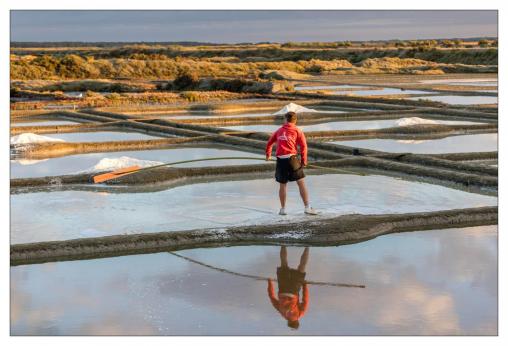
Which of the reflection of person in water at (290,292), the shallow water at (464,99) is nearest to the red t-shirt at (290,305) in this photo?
the reflection of person in water at (290,292)

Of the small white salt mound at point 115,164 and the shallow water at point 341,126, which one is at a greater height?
the small white salt mound at point 115,164

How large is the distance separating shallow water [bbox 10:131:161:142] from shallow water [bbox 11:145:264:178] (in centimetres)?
161

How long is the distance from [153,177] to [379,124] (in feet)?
21.8

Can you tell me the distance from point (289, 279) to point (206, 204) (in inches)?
89.5

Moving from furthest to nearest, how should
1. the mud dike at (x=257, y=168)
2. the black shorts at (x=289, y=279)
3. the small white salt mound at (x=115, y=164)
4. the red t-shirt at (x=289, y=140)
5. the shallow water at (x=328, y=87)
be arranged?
the shallow water at (x=328, y=87) → the small white salt mound at (x=115, y=164) → the red t-shirt at (x=289, y=140) → the mud dike at (x=257, y=168) → the black shorts at (x=289, y=279)

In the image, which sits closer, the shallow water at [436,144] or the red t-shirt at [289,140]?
the red t-shirt at [289,140]

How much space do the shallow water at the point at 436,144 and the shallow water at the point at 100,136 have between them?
10.1 feet

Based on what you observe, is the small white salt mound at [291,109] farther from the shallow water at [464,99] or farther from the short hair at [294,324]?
the short hair at [294,324]

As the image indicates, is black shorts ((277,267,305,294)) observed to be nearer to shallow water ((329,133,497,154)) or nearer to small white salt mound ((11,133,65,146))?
shallow water ((329,133,497,154))

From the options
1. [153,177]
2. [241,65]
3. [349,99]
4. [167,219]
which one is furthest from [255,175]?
[241,65]

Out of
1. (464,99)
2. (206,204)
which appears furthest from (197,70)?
(206,204)

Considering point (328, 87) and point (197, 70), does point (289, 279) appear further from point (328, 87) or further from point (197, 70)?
point (197, 70)

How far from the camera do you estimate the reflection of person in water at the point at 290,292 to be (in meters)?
3.88

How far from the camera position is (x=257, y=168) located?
334 inches
